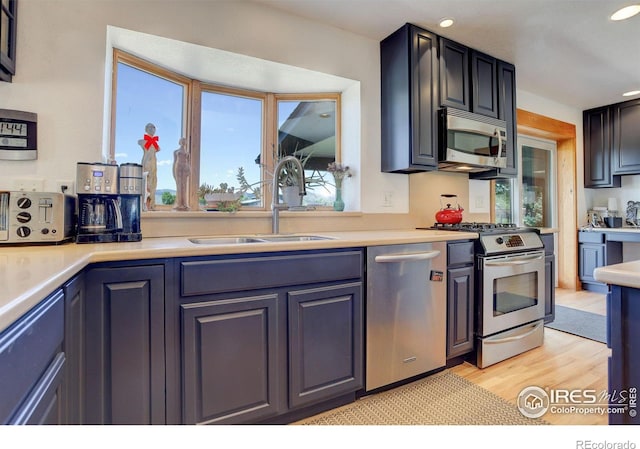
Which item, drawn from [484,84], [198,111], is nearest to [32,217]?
[198,111]

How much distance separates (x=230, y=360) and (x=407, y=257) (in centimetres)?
105

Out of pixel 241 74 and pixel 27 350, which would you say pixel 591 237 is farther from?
pixel 27 350

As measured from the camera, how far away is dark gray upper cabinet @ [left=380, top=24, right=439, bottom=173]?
2277mm

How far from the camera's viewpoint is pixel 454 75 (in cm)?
Result: 248

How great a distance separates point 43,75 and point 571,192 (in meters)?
5.30

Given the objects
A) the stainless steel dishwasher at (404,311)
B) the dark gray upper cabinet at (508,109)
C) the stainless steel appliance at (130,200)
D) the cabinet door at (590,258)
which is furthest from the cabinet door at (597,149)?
the stainless steel appliance at (130,200)

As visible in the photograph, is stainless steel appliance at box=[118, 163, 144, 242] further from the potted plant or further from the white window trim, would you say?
the potted plant

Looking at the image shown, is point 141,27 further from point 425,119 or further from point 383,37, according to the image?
point 425,119

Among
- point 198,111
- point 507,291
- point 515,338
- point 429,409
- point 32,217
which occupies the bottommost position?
point 429,409

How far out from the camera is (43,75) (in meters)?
1.51

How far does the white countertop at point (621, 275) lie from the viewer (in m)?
0.85

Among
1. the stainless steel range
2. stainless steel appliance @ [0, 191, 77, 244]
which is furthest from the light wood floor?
stainless steel appliance @ [0, 191, 77, 244]

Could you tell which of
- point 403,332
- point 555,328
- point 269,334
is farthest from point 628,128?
point 269,334

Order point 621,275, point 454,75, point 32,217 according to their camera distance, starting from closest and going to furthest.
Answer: point 621,275, point 32,217, point 454,75
